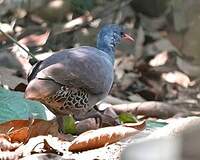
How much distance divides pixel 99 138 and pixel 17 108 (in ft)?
2.95

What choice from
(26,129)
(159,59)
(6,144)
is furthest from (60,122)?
(159,59)

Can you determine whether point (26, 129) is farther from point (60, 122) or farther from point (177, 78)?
point (177, 78)

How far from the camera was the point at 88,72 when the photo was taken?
9.21 feet

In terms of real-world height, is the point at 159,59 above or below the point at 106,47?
below

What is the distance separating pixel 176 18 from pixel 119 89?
157 centimetres

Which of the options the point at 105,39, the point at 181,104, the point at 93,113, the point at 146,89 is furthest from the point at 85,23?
the point at 93,113

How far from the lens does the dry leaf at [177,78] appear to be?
511 centimetres

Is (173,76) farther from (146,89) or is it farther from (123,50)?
(123,50)

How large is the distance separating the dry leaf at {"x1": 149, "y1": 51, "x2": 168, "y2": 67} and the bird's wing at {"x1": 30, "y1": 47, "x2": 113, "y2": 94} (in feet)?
8.31

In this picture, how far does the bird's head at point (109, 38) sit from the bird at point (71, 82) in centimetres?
50

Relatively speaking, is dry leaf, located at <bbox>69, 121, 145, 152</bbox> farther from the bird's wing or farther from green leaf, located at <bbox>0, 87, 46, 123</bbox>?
green leaf, located at <bbox>0, 87, 46, 123</bbox>

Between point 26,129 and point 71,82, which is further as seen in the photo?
point 71,82

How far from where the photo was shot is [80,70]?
9.06 ft

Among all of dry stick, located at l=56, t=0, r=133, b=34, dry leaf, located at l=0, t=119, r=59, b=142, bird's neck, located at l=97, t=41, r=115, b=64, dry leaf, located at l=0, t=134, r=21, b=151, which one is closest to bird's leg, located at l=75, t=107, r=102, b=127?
dry leaf, located at l=0, t=119, r=59, b=142
